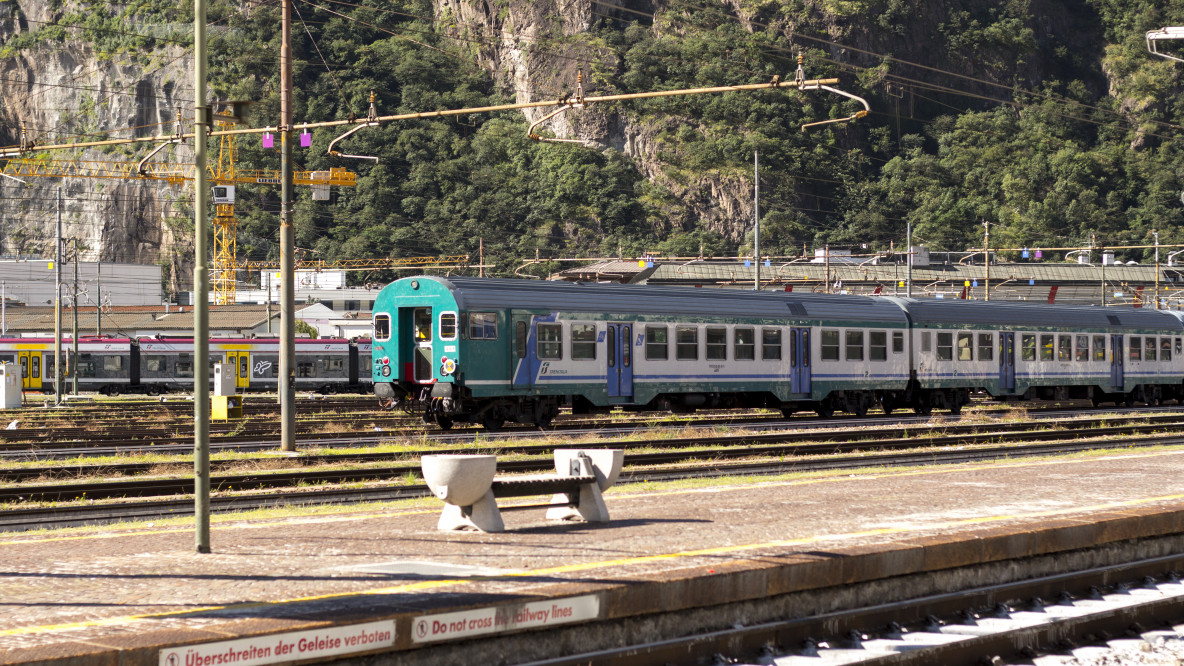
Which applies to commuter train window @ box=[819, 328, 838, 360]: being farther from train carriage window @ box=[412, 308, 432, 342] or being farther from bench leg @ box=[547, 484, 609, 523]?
bench leg @ box=[547, 484, 609, 523]

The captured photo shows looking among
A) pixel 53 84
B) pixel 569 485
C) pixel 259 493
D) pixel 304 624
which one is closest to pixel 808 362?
pixel 259 493

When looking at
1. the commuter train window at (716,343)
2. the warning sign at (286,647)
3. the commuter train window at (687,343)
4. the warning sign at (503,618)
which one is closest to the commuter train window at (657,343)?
the commuter train window at (687,343)

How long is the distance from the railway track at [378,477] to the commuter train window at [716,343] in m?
7.14

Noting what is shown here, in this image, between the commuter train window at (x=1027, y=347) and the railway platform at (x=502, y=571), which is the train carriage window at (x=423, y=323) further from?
the commuter train window at (x=1027, y=347)

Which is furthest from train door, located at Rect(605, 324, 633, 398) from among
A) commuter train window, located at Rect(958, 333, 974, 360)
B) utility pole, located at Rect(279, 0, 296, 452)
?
commuter train window, located at Rect(958, 333, 974, 360)

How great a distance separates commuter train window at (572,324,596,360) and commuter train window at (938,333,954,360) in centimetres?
1258

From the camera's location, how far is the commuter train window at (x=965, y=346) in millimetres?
37500

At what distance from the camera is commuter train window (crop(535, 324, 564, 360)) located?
2867cm

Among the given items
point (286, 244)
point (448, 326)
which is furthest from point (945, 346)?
point (286, 244)

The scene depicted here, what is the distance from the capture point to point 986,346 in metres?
38.2

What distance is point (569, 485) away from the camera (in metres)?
12.4

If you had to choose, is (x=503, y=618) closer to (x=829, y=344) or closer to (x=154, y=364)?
(x=829, y=344)

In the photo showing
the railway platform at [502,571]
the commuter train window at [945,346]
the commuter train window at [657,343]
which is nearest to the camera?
the railway platform at [502,571]

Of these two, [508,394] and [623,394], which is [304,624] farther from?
[623,394]
